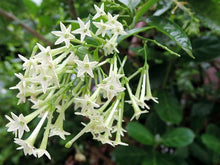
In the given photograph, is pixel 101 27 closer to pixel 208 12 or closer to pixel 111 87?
pixel 111 87

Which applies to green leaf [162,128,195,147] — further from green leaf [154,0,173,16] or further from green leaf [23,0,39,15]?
green leaf [23,0,39,15]

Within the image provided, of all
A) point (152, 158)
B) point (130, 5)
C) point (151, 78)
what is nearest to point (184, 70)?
point (151, 78)

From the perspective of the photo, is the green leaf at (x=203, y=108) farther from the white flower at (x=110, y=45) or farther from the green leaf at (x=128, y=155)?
the white flower at (x=110, y=45)

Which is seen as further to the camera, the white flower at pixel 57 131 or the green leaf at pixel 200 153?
the green leaf at pixel 200 153

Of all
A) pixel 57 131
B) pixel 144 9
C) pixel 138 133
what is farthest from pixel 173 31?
pixel 138 133

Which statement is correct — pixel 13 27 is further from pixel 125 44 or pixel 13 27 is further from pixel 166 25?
pixel 166 25

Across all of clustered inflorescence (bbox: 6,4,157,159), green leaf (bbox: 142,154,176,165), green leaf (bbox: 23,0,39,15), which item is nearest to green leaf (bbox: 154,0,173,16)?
clustered inflorescence (bbox: 6,4,157,159)

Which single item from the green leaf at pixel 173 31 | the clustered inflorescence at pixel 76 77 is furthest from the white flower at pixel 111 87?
the green leaf at pixel 173 31
